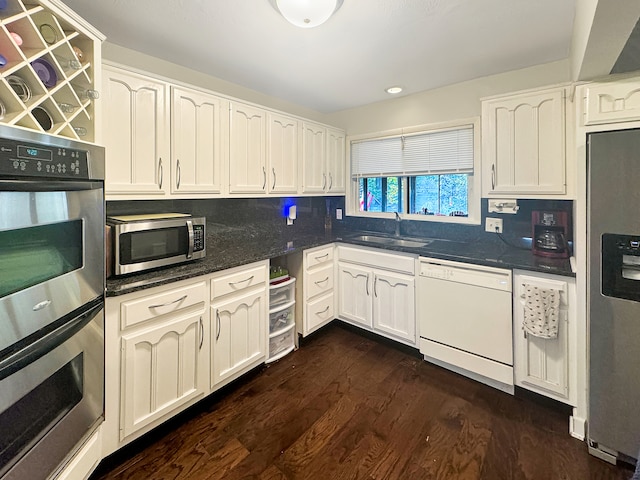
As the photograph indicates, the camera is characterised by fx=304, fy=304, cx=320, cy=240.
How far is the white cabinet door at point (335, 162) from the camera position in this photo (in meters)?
3.29

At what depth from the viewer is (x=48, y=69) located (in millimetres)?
1193

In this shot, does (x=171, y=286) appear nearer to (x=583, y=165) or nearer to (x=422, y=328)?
→ (x=422, y=328)

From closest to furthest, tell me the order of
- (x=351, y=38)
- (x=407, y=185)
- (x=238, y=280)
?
(x=351, y=38)
(x=238, y=280)
(x=407, y=185)

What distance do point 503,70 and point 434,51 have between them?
77 cm

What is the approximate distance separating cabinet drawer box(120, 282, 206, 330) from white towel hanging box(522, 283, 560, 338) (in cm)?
202

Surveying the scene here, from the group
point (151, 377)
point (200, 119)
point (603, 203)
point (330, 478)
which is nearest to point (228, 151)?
point (200, 119)

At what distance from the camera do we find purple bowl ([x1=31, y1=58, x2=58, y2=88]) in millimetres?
1166

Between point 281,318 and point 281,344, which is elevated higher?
point 281,318

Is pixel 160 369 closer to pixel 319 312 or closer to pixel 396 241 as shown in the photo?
pixel 319 312

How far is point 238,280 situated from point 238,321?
0.95ft

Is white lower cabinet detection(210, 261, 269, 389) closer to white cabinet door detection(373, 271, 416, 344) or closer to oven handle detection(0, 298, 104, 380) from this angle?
oven handle detection(0, 298, 104, 380)

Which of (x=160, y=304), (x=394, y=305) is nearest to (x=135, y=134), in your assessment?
(x=160, y=304)

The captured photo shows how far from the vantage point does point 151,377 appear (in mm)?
1624

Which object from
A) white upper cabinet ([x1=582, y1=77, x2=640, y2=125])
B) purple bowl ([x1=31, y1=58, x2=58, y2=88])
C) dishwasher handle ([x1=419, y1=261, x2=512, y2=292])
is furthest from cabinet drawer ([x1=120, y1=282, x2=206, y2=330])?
white upper cabinet ([x1=582, y1=77, x2=640, y2=125])
